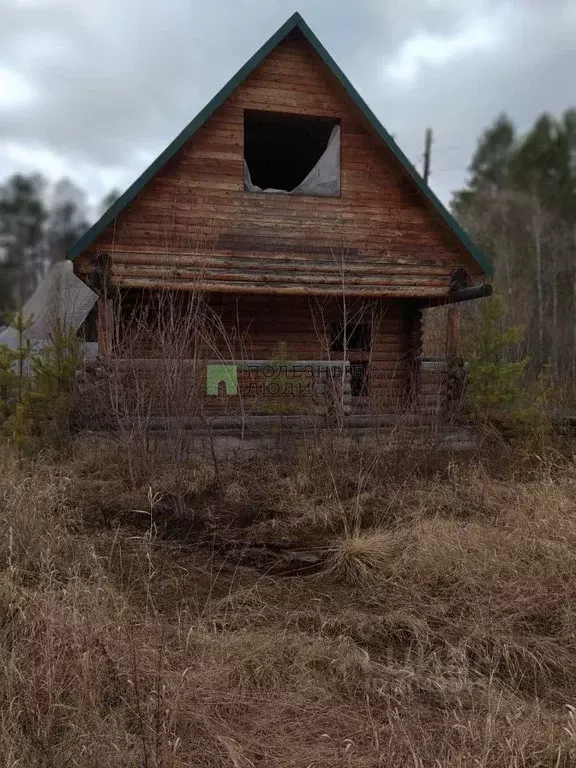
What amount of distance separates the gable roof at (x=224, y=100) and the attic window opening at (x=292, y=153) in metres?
0.70

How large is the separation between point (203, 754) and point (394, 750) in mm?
849

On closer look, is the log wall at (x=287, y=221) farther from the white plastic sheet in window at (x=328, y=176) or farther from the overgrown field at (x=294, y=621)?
the overgrown field at (x=294, y=621)

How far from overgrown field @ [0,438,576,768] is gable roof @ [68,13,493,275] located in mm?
4734

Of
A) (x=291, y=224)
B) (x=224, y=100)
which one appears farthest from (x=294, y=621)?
(x=224, y=100)

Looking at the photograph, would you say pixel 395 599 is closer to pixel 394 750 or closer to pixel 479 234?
pixel 394 750

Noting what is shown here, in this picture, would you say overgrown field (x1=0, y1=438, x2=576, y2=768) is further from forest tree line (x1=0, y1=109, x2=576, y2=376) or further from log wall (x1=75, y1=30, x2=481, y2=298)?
forest tree line (x1=0, y1=109, x2=576, y2=376)

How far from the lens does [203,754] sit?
Answer: 289 cm

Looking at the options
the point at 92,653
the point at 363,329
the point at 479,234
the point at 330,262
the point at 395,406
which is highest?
the point at 479,234

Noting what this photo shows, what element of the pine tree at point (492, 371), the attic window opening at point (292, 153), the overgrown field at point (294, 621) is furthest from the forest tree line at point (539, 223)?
the overgrown field at point (294, 621)

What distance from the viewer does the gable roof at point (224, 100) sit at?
1006 centimetres

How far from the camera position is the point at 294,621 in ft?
14.0

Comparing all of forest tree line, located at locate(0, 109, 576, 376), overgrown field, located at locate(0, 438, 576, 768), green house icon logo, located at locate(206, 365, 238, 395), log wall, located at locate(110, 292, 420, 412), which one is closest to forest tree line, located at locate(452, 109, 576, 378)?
forest tree line, located at locate(0, 109, 576, 376)

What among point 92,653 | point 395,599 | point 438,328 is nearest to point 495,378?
point 395,599

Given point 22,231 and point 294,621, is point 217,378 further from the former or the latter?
point 22,231
